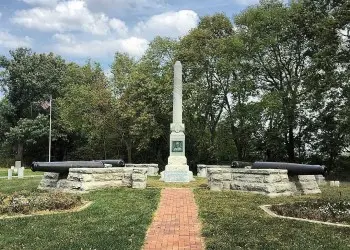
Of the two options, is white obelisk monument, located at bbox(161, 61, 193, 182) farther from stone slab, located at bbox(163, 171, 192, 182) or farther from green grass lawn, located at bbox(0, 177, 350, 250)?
green grass lawn, located at bbox(0, 177, 350, 250)

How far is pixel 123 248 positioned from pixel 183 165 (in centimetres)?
1542

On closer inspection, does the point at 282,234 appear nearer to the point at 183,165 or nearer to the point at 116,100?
the point at 183,165

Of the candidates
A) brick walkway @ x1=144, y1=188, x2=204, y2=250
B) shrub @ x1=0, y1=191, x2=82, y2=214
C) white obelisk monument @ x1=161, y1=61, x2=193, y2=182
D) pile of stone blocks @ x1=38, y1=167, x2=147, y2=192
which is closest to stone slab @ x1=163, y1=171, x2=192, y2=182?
white obelisk monument @ x1=161, y1=61, x2=193, y2=182

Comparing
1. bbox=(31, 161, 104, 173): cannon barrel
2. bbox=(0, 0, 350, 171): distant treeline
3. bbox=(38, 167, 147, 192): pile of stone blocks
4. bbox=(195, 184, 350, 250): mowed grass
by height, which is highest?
bbox=(0, 0, 350, 171): distant treeline

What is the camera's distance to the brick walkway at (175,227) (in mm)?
7754

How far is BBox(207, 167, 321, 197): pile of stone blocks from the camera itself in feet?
50.5

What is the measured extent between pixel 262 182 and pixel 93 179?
248 inches

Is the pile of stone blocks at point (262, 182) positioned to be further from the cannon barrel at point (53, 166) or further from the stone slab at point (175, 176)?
the cannon barrel at point (53, 166)

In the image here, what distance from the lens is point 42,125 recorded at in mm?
44031

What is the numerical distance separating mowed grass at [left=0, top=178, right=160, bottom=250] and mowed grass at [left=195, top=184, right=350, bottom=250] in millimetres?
1433

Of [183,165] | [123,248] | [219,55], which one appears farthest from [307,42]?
[123,248]

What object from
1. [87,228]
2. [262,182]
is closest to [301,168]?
[262,182]

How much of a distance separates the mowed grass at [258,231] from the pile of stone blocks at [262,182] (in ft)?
10.3

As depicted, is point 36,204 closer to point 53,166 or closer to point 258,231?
point 53,166
